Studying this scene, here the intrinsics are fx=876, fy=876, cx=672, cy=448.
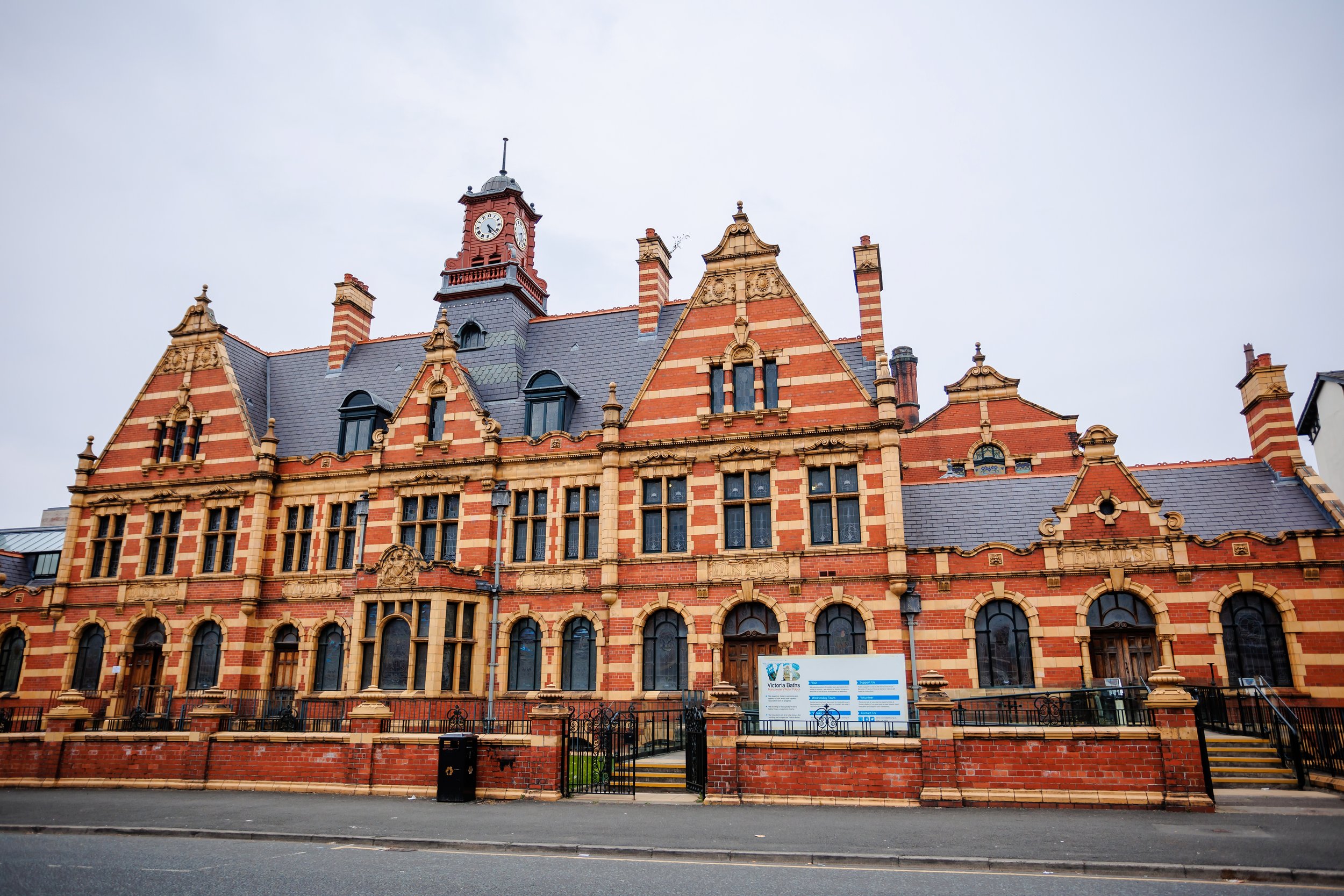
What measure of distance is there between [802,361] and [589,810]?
53.7 feet

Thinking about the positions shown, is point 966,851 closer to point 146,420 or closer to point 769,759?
point 769,759

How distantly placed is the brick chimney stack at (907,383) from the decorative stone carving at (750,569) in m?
18.3

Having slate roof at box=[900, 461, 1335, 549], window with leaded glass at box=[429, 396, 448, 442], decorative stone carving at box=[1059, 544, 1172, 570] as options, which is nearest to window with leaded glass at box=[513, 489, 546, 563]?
window with leaded glass at box=[429, 396, 448, 442]

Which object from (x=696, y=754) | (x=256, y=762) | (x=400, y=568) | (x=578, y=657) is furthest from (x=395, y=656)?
(x=696, y=754)

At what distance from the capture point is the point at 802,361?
28.0 meters

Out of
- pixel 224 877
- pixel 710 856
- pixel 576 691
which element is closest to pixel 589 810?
pixel 710 856

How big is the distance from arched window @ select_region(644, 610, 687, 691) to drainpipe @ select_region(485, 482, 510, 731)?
4883 mm

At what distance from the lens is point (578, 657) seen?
27797 mm

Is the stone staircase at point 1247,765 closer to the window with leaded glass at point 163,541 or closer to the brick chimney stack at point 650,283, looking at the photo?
the brick chimney stack at point 650,283

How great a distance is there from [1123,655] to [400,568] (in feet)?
69.8

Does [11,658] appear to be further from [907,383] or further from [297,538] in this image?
[907,383]

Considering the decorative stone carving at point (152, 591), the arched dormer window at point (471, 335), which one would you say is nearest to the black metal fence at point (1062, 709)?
the arched dormer window at point (471, 335)

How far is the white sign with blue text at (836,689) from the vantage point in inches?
688

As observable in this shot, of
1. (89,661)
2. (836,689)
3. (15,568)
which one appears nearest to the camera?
(836,689)
